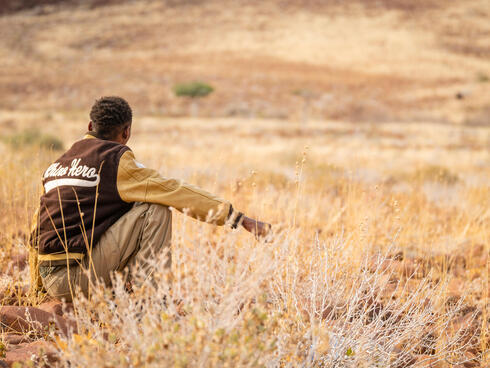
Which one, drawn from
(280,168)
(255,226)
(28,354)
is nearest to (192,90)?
(280,168)

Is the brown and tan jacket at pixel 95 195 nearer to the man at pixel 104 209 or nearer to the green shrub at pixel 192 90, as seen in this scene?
the man at pixel 104 209

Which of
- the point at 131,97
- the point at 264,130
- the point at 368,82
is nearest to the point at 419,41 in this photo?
the point at 368,82

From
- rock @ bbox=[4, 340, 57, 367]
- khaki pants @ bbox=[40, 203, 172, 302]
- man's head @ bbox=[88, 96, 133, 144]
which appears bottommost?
rock @ bbox=[4, 340, 57, 367]

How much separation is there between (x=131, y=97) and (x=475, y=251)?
2319 centimetres

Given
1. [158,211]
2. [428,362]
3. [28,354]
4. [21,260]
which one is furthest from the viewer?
[21,260]

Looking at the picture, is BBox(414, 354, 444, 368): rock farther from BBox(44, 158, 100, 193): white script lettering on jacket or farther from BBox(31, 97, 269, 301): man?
BBox(44, 158, 100, 193): white script lettering on jacket

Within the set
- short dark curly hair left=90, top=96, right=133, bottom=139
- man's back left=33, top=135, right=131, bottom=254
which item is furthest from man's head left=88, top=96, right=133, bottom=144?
man's back left=33, top=135, right=131, bottom=254

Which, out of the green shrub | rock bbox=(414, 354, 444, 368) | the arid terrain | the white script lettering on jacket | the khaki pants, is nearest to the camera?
the arid terrain

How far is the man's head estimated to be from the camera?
280cm

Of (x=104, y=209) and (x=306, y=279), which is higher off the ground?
(x=104, y=209)

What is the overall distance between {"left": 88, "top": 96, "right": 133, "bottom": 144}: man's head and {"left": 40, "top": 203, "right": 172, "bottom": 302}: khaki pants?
1.42ft

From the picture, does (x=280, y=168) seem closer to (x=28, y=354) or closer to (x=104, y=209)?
(x=104, y=209)

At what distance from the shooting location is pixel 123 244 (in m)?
2.71

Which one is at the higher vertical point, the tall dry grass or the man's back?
the man's back
